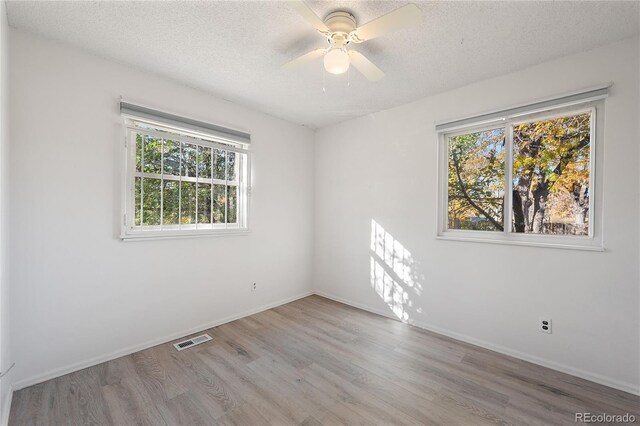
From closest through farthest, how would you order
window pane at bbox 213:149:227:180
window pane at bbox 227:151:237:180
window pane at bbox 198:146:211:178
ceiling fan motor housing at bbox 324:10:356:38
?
ceiling fan motor housing at bbox 324:10:356:38 < window pane at bbox 198:146:211:178 < window pane at bbox 213:149:227:180 < window pane at bbox 227:151:237:180

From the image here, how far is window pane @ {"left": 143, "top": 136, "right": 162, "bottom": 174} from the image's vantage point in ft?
8.31

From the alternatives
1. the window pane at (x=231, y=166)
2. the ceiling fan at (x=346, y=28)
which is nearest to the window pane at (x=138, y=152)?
the window pane at (x=231, y=166)

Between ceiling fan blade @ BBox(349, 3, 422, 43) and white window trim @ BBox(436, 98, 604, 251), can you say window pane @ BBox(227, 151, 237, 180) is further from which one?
white window trim @ BBox(436, 98, 604, 251)

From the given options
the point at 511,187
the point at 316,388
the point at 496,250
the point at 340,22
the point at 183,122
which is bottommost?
the point at 316,388

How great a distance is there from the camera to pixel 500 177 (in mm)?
2619

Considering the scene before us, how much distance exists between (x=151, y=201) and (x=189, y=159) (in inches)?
22.4

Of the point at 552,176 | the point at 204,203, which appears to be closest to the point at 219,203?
the point at 204,203

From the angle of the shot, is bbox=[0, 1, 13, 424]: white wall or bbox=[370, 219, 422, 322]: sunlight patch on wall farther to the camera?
bbox=[370, 219, 422, 322]: sunlight patch on wall

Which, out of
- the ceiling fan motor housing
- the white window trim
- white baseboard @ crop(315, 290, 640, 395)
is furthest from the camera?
the white window trim

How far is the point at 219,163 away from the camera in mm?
3080

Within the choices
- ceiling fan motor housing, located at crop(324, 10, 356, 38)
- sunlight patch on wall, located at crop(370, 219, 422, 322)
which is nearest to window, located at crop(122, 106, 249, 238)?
sunlight patch on wall, located at crop(370, 219, 422, 322)

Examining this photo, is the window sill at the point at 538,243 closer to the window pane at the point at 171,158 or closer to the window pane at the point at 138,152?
the window pane at the point at 171,158

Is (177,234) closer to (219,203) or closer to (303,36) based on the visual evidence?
(219,203)

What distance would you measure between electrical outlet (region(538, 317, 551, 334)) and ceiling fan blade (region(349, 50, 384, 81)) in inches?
95.6
